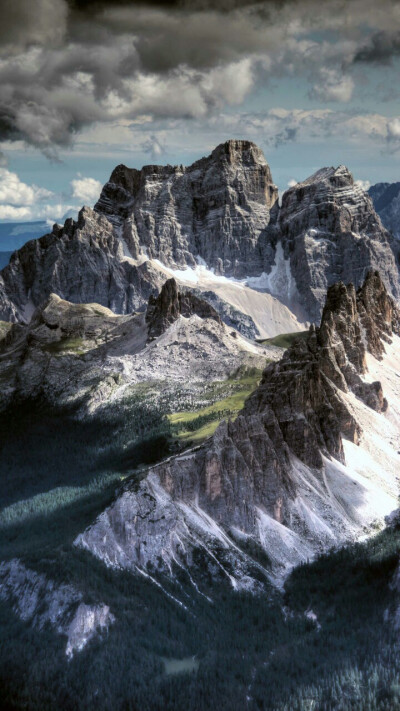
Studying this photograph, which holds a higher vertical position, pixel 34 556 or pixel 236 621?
pixel 34 556

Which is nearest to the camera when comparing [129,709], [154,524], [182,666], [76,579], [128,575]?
[129,709]

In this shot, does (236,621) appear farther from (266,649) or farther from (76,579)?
(76,579)

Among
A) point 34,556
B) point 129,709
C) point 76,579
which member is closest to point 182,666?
point 129,709

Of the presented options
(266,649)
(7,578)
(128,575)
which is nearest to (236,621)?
(266,649)

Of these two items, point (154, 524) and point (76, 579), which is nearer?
point (76, 579)

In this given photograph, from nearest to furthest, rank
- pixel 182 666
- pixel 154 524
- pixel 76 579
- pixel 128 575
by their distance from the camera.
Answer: pixel 182 666
pixel 76 579
pixel 128 575
pixel 154 524

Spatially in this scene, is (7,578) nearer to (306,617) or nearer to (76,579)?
(76,579)
